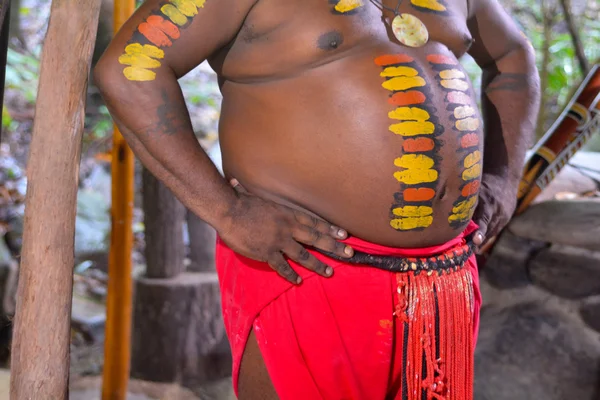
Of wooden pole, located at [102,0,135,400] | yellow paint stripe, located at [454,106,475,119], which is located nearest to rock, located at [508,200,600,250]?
yellow paint stripe, located at [454,106,475,119]

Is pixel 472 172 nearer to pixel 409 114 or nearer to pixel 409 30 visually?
pixel 409 114

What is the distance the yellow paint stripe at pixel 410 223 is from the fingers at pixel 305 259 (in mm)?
183

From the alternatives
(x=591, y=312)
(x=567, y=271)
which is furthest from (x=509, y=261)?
(x=591, y=312)

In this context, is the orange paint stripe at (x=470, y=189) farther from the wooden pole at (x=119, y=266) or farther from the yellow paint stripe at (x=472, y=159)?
the wooden pole at (x=119, y=266)

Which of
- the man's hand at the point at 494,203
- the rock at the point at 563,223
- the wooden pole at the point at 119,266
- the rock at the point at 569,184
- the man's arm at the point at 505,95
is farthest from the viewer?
the rock at the point at 569,184

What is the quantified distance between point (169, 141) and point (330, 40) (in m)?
0.42

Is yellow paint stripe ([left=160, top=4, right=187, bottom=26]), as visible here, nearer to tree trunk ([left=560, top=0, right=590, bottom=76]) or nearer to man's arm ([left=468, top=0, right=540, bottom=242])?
man's arm ([left=468, top=0, right=540, bottom=242])

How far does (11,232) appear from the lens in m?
4.09

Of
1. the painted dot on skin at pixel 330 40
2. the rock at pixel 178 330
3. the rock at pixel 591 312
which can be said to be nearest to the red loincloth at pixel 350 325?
the painted dot on skin at pixel 330 40

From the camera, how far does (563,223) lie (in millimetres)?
2432

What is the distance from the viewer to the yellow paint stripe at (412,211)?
4.62 ft

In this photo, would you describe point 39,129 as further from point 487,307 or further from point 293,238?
point 487,307

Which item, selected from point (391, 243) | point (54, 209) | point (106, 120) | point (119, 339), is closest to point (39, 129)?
point (54, 209)

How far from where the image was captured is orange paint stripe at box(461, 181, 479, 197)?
4.95 feet
